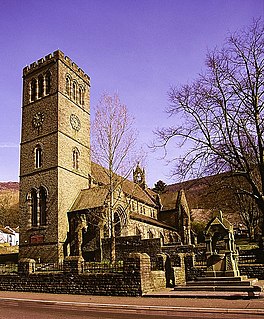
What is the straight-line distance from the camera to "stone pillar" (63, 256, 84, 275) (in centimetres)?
1561

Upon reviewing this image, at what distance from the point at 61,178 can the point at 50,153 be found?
2.90 meters

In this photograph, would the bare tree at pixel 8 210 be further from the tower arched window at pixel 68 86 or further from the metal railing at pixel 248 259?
the metal railing at pixel 248 259

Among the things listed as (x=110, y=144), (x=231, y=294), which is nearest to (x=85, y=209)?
(x=110, y=144)

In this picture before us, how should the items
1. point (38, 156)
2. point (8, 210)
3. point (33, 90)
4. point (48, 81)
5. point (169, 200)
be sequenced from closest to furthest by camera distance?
point (38, 156)
point (48, 81)
point (33, 90)
point (169, 200)
point (8, 210)

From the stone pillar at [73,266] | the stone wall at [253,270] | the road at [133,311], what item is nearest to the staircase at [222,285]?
the road at [133,311]

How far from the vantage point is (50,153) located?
3559cm

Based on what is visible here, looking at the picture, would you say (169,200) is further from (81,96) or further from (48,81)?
(48,81)

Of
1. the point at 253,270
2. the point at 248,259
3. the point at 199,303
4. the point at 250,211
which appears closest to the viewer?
the point at 199,303

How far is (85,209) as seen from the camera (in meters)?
33.6

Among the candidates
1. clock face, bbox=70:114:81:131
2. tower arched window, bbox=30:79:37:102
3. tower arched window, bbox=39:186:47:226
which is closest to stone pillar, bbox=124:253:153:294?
tower arched window, bbox=39:186:47:226

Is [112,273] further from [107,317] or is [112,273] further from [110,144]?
[110,144]

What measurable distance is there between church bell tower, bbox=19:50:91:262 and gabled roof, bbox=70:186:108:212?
632mm

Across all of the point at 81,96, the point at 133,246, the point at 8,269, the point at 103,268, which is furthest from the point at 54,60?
the point at 103,268

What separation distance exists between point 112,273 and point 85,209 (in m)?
19.5
